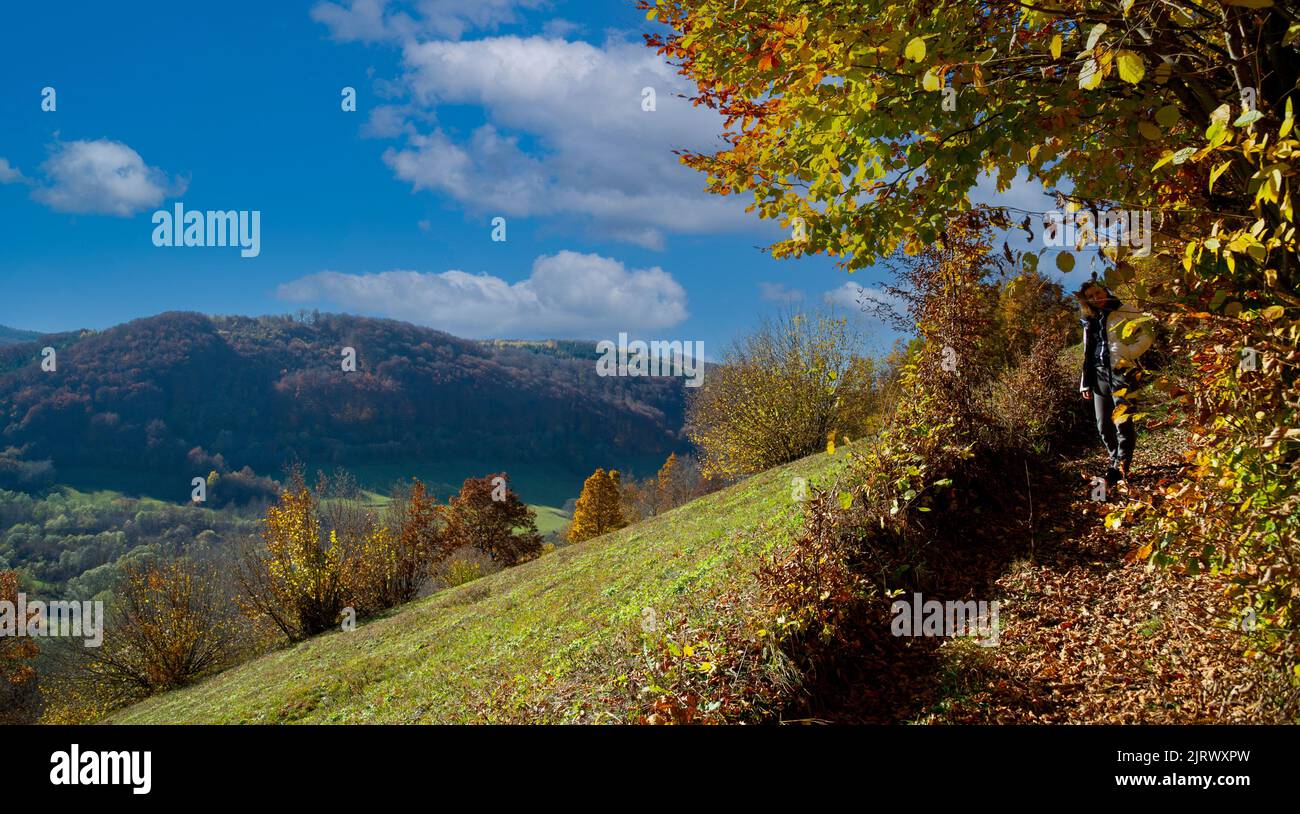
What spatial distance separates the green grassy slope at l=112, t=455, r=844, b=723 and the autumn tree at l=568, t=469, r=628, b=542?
39016 mm

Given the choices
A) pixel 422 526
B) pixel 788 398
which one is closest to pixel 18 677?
pixel 422 526

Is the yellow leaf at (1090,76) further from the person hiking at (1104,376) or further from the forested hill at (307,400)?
the forested hill at (307,400)

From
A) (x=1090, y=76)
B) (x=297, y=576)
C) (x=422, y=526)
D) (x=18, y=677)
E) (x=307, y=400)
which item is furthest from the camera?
(x=307, y=400)

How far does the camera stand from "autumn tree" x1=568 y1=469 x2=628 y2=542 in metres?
59.9

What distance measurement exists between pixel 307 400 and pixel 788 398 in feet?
536

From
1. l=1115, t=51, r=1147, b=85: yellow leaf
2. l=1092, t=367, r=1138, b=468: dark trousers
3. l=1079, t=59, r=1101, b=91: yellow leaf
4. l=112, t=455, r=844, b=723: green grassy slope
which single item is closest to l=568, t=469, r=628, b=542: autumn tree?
l=112, t=455, r=844, b=723: green grassy slope

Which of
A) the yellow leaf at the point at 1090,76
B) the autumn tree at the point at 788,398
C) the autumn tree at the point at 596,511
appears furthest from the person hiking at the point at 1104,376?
the autumn tree at the point at 596,511

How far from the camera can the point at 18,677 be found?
4291 cm

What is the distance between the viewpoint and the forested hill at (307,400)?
13712 centimetres

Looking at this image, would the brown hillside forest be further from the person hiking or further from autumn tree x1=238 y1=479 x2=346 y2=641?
autumn tree x1=238 y1=479 x2=346 y2=641

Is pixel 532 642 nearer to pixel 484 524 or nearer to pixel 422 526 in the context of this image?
pixel 484 524
